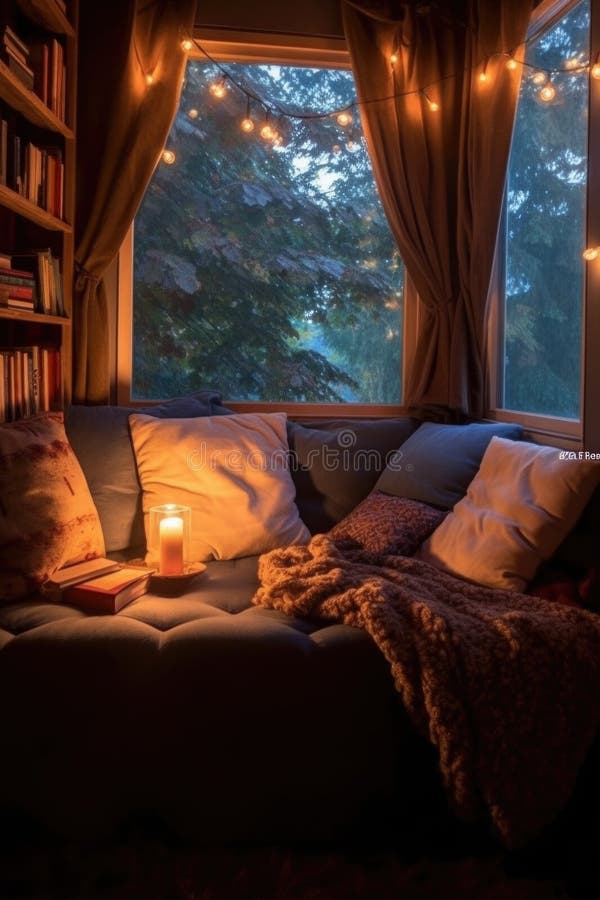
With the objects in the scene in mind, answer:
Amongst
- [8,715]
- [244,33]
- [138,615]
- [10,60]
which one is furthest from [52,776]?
[244,33]

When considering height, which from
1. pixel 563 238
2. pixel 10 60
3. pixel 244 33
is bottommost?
pixel 563 238

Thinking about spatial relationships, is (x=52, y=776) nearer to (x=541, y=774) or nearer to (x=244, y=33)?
(x=541, y=774)

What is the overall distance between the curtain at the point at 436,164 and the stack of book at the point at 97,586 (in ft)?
5.26

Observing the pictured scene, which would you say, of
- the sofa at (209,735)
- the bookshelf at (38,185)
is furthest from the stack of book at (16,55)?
the sofa at (209,735)

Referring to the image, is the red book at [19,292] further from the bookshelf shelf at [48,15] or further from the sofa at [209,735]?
the sofa at [209,735]

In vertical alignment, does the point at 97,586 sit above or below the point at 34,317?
below

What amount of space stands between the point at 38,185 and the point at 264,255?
983 mm

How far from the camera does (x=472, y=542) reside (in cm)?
190

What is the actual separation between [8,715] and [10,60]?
2.00 metres

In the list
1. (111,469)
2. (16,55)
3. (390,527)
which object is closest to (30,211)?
(16,55)

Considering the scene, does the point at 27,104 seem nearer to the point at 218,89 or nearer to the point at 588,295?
the point at 218,89

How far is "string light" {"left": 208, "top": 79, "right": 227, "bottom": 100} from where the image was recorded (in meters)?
2.75

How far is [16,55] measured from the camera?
2.14 metres

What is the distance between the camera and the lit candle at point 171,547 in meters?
1.87
